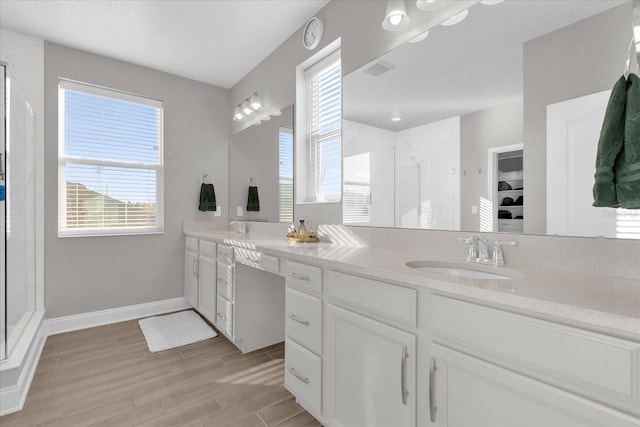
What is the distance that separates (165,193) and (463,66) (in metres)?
3.09

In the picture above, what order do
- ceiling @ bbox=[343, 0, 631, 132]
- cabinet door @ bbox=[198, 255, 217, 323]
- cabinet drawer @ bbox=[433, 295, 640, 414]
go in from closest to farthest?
cabinet drawer @ bbox=[433, 295, 640, 414] < ceiling @ bbox=[343, 0, 631, 132] < cabinet door @ bbox=[198, 255, 217, 323]

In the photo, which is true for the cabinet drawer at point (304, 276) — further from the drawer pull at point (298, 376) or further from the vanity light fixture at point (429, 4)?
the vanity light fixture at point (429, 4)

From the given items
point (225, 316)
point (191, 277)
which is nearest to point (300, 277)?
point (225, 316)

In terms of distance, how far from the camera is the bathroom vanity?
0.72m

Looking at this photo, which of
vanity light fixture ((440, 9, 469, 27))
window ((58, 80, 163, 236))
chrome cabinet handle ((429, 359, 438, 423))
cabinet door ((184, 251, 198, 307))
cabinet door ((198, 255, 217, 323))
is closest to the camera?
chrome cabinet handle ((429, 359, 438, 423))

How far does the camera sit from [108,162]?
3.10 meters

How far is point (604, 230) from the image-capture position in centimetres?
113

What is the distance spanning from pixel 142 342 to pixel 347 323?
2153 millimetres

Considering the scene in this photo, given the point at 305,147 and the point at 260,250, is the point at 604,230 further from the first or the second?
the point at 305,147

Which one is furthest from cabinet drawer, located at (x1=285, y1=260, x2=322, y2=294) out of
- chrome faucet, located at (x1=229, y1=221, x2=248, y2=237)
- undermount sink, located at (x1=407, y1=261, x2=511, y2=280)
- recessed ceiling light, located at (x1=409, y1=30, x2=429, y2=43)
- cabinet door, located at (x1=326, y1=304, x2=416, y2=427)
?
chrome faucet, located at (x1=229, y1=221, x2=248, y2=237)

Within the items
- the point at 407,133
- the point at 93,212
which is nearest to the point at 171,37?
the point at 93,212

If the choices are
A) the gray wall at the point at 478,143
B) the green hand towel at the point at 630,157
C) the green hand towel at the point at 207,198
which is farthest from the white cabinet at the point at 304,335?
the green hand towel at the point at 207,198

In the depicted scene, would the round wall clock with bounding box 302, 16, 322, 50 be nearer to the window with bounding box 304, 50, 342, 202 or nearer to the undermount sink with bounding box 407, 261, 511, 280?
the window with bounding box 304, 50, 342, 202

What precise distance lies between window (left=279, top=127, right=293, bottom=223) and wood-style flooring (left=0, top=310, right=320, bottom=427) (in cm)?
115
